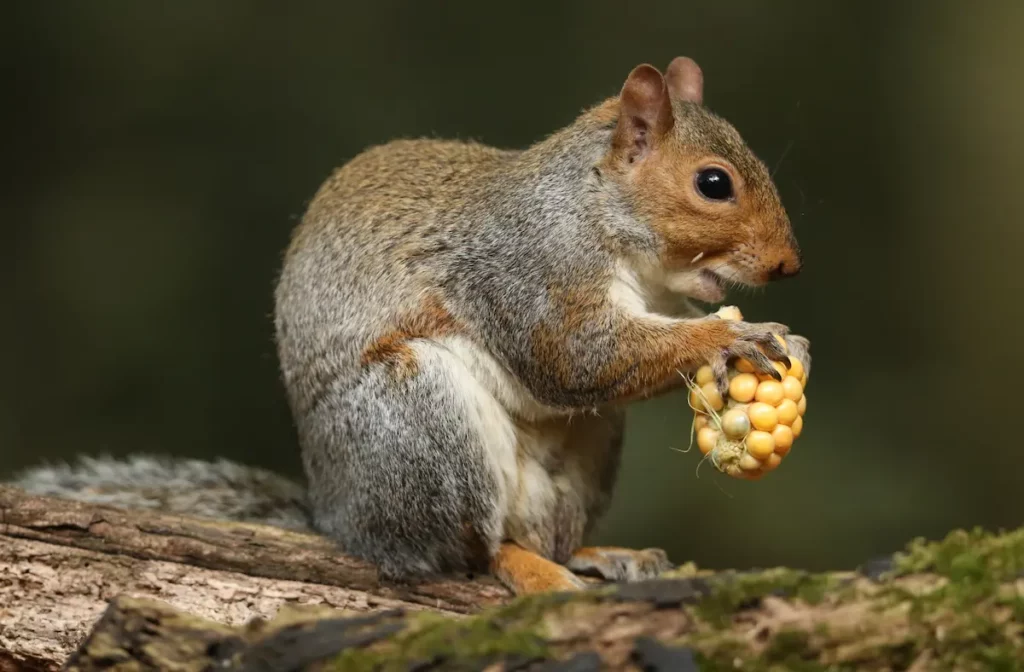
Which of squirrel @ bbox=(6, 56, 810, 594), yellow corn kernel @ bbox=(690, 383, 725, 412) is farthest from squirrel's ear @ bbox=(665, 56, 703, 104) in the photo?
yellow corn kernel @ bbox=(690, 383, 725, 412)

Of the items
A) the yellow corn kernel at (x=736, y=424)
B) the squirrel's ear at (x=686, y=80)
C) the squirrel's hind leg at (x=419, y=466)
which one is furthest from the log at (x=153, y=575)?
the squirrel's ear at (x=686, y=80)

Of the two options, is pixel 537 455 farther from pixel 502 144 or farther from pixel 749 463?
pixel 502 144

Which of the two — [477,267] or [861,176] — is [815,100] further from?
[477,267]

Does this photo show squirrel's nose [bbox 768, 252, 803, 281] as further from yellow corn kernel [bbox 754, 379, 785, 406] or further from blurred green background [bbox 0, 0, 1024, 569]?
blurred green background [bbox 0, 0, 1024, 569]

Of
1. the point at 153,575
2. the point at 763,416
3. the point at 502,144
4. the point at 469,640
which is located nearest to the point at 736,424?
the point at 763,416

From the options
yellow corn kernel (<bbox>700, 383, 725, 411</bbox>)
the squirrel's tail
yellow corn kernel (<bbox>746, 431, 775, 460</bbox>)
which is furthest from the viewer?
the squirrel's tail
